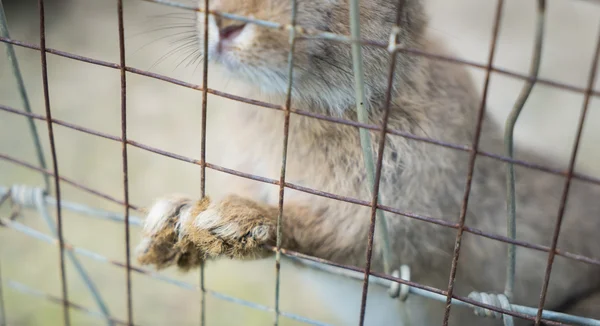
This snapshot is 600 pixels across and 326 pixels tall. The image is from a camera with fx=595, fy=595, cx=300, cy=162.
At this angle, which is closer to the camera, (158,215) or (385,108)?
(385,108)

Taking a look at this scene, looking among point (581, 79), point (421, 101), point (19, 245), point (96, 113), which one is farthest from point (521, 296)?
point (96, 113)

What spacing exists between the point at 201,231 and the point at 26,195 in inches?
25.6

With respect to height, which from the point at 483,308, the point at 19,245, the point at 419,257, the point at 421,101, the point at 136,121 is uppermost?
the point at 421,101

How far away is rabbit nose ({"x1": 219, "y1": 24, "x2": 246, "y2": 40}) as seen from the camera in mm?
1354

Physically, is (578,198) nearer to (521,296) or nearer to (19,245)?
(521,296)

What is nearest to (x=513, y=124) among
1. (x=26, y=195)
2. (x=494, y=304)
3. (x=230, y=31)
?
(x=494, y=304)

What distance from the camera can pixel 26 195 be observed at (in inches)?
72.1

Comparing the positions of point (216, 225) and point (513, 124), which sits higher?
point (513, 124)

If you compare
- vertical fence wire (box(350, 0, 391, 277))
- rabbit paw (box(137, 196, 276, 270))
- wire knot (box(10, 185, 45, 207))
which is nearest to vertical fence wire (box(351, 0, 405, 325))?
vertical fence wire (box(350, 0, 391, 277))

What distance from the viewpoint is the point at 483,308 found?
134 centimetres

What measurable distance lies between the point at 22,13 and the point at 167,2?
4.01m

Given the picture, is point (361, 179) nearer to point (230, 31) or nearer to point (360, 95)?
point (360, 95)

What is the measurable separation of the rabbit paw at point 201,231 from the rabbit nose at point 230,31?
456mm

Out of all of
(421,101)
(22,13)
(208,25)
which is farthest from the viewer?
(22,13)
